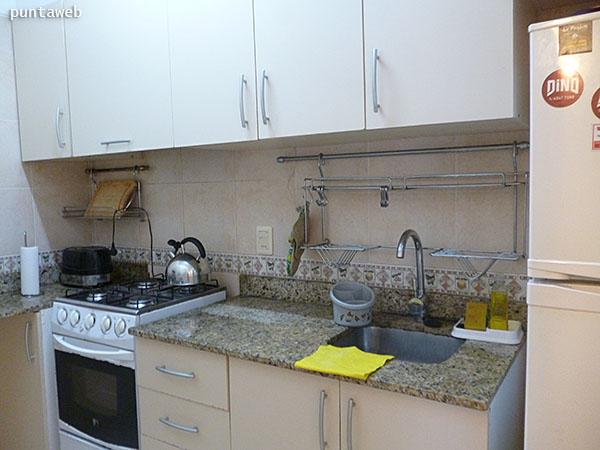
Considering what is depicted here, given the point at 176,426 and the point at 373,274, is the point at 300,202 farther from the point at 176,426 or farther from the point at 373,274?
the point at 176,426

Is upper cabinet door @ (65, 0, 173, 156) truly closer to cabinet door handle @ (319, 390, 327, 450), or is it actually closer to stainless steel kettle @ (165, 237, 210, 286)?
stainless steel kettle @ (165, 237, 210, 286)

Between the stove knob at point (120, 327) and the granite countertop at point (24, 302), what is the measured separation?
462mm

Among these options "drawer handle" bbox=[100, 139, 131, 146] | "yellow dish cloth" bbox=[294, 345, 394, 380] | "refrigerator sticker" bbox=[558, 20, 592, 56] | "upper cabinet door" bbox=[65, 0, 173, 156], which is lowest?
"yellow dish cloth" bbox=[294, 345, 394, 380]

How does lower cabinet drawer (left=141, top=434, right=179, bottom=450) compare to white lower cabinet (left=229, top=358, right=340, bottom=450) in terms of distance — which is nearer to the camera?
white lower cabinet (left=229, top=358, right=340, bottom=450)

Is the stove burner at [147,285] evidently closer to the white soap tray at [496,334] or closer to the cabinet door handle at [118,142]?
the cabinet door handle at [118,142]

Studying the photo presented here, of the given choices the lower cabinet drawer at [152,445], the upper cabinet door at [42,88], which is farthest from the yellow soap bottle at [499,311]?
the upper cabinet door at [42,88]

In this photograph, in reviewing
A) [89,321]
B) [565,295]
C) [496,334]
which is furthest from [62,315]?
[565,295]

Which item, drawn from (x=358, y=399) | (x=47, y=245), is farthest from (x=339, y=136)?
(x=47, y=245)

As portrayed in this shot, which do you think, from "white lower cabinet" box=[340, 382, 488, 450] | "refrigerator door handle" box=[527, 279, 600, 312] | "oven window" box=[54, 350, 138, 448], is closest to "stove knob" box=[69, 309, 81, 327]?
"oven window" box=[54, 350, 138, 448]

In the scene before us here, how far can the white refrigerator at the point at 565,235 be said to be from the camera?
0.91 m

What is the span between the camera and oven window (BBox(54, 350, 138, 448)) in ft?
5.75

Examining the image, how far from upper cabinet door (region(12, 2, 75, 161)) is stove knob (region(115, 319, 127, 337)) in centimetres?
87

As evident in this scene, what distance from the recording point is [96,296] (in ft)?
6.48

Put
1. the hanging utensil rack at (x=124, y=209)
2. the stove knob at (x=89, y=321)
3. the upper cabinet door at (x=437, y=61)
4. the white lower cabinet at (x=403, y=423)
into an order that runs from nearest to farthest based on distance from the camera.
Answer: the white lower cabinet at (x=403, y=423) → the upper cabinet door at (x=437, y=61) → the stove knob at (x=89, y=321) → the hanging utensil rack at (x=124, y=209)
